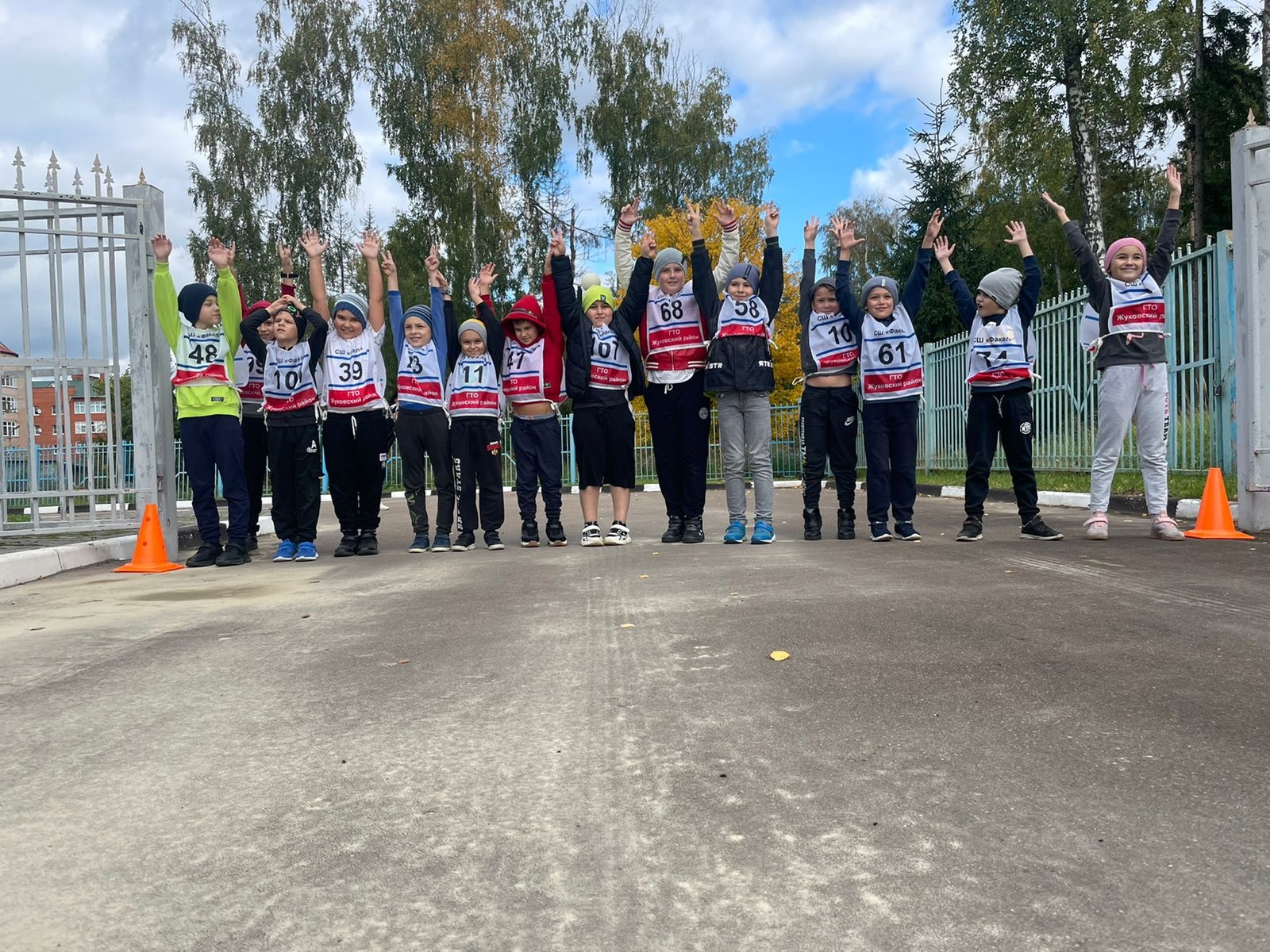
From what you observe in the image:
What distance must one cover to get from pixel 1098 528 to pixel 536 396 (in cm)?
411

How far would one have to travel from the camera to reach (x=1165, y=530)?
685 centimetres

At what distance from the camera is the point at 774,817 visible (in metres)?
2.12

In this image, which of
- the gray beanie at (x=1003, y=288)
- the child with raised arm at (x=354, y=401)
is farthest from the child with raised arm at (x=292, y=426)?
the gray beanie at (x=1003, y=288)

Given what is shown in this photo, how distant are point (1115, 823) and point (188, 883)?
1763mm

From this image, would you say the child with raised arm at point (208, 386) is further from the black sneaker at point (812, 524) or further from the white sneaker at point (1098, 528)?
the white sneaker at point (1098, 528)

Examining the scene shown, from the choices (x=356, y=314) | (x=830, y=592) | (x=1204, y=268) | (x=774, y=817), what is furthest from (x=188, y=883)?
(x=1204, y=268)

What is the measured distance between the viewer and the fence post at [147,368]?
8172 mm

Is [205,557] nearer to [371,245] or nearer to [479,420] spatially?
[479,420]

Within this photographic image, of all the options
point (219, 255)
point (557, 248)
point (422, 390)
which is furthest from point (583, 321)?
point (219, 255)

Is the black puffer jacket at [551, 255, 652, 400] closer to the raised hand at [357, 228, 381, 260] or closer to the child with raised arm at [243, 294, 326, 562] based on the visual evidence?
the raised hand at [357, 228, 381, 260]

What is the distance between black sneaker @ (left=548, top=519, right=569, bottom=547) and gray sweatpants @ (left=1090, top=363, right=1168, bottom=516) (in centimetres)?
385

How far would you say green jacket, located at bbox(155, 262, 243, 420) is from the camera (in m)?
7.66

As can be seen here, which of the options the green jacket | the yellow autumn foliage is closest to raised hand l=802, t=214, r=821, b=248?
the green jacket

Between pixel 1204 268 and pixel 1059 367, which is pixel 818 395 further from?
pixel 1059 367
